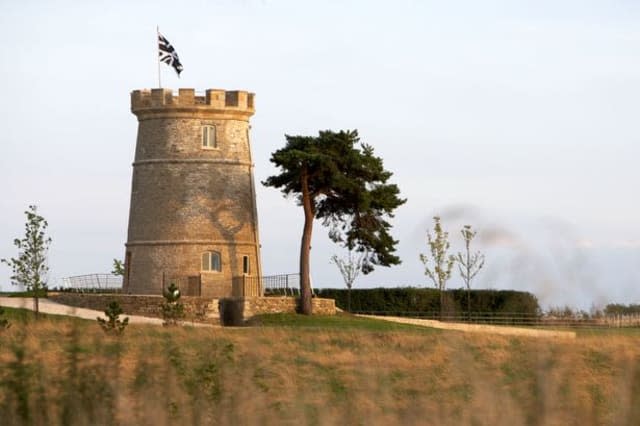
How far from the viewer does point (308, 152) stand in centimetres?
4234

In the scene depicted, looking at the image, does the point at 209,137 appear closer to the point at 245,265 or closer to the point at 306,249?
the point at 245,265

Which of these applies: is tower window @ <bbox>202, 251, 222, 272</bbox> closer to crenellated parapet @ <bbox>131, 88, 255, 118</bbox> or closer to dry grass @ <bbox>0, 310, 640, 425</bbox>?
crenellated parapet @ <bbox>131, 88, 255, 118</bbox>

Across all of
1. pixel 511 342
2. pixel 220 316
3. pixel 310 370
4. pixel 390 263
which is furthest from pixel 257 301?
pixel 310 370

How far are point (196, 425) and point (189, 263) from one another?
117ft

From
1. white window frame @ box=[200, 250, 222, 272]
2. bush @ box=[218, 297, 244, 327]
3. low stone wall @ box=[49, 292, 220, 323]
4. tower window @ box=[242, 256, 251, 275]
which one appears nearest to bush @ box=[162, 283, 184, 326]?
low stone wall @ box=[49, 292, 220, 323]

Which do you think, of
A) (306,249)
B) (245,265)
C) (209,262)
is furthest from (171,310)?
(306,249)

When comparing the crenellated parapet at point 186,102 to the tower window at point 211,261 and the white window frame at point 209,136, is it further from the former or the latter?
the tower window at point 211,261

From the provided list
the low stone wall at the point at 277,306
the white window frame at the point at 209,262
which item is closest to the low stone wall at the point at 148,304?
the low stone wall at the point at 277,306

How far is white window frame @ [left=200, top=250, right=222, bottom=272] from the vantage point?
142ft

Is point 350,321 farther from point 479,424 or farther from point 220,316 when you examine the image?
point 479,424

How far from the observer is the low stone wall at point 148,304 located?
40688mm

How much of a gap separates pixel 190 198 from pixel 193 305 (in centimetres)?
428

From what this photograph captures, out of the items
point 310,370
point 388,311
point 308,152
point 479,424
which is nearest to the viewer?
point 479,424

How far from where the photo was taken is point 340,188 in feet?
138
